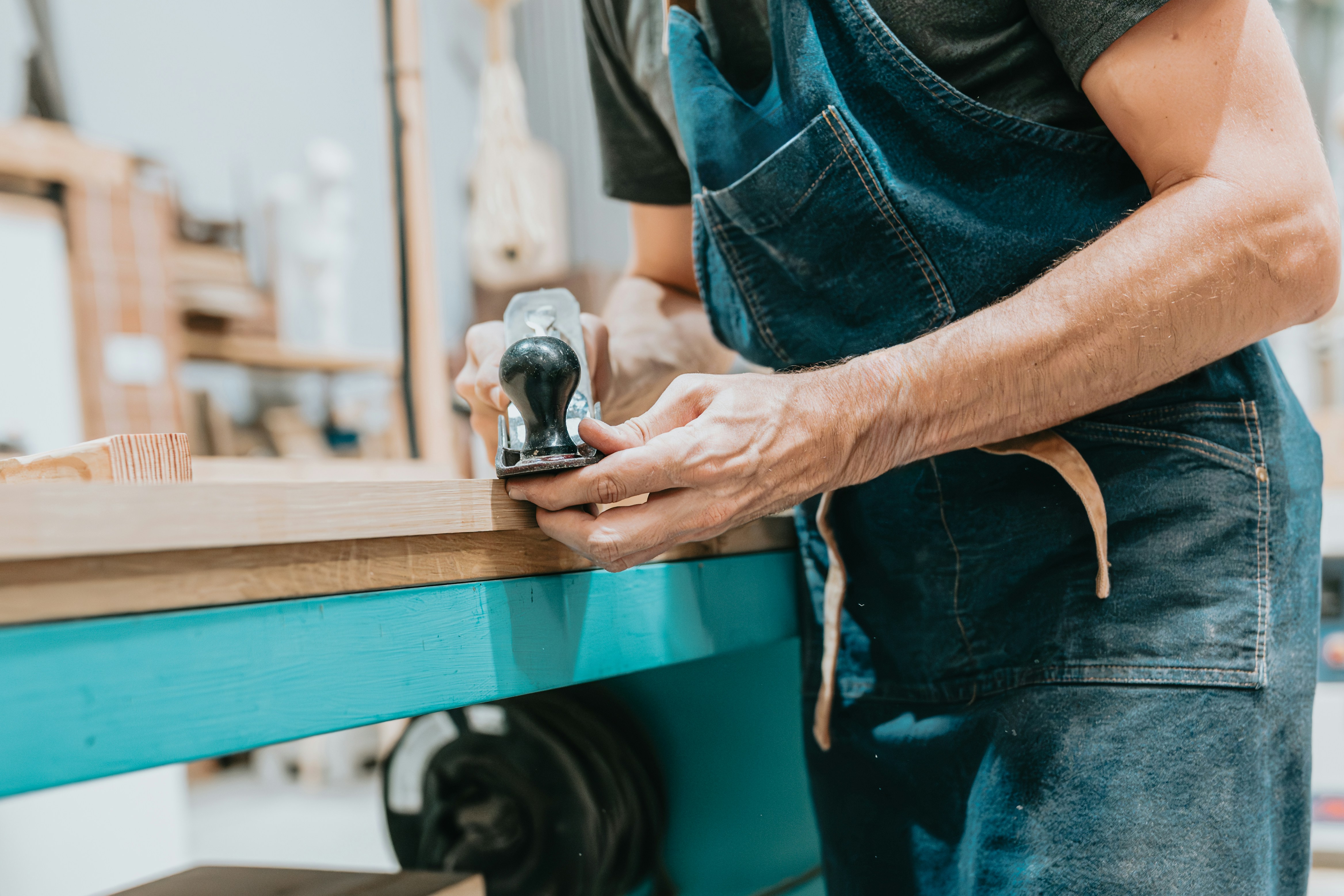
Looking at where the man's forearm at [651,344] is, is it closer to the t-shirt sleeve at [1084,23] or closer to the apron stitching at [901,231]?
the apron stitching at [901,231]

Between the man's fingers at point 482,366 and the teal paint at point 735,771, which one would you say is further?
the teal paint at point 735,771

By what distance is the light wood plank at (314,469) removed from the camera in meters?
1.40

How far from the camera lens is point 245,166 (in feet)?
9.76

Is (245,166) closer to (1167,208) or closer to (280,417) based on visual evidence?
(280,417)

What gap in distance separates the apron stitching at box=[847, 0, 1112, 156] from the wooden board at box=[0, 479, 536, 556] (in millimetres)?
397

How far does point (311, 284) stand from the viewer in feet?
8.64

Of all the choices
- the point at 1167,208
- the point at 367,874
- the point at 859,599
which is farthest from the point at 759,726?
the point at 1167,208

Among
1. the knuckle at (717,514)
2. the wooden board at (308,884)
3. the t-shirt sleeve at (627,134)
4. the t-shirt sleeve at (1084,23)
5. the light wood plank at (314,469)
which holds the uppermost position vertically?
the t-shirt sleeve at (627,134)

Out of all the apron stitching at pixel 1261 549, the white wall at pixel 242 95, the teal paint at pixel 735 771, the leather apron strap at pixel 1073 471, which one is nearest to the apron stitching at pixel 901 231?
the leather apron strap at pixel 1073 471

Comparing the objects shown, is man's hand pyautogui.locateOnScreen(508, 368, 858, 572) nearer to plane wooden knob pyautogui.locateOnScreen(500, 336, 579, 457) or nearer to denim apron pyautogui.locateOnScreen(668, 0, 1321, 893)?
plane wooden knob pyautogui.locateOnScreen(500, 336, 579, 457)

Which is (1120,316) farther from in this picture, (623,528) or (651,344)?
(651,344)

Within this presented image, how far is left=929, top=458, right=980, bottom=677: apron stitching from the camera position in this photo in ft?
2.35

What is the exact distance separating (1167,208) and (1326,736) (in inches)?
46.1

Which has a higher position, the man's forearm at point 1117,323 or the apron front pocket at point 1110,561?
the man's forearm at point 1117,323
